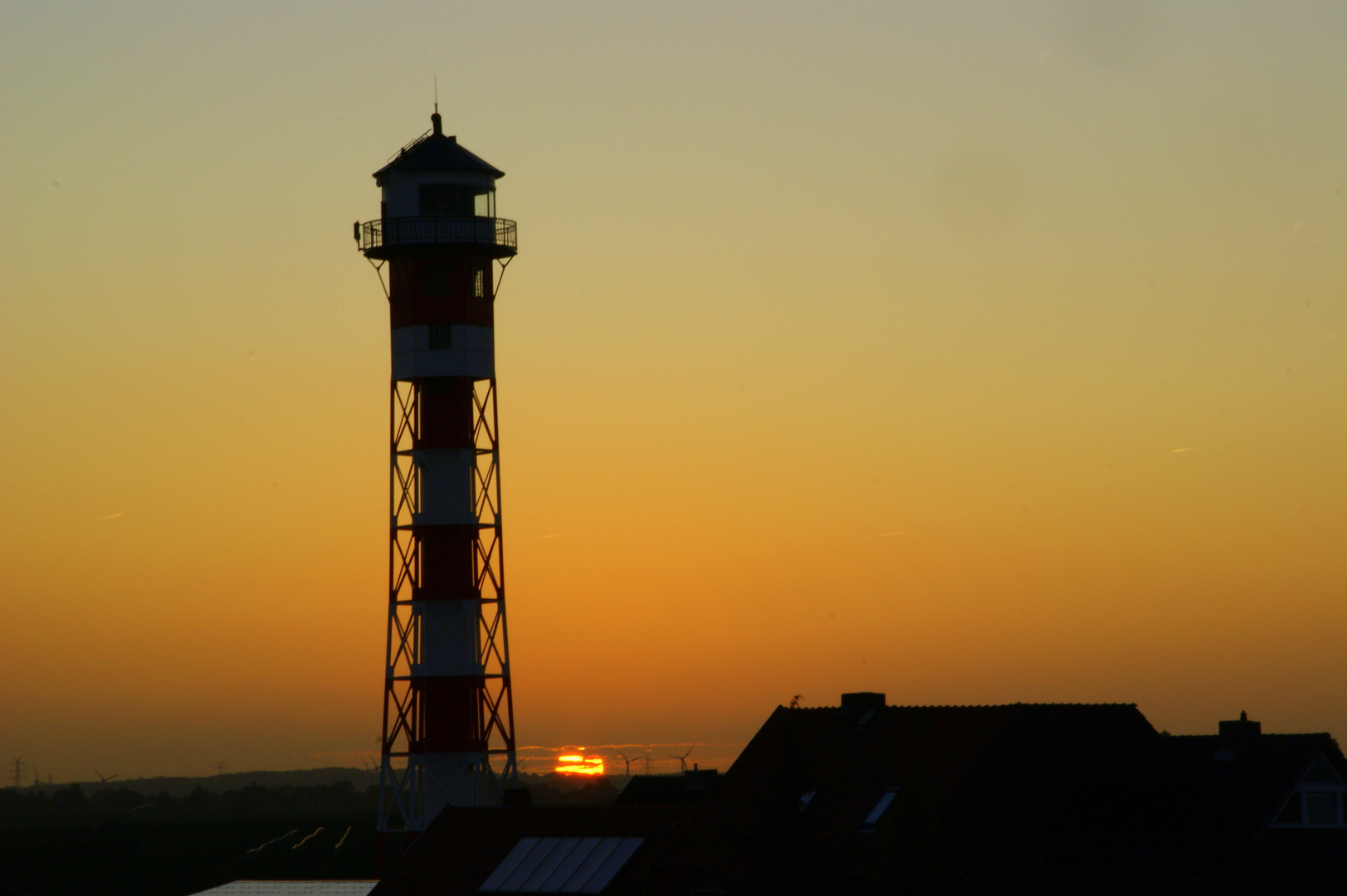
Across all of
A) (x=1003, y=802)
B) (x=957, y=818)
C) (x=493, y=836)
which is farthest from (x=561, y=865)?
(x=1003, y=802)

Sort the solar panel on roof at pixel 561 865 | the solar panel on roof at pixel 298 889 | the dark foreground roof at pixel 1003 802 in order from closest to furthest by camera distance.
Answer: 1. the dark foreground roof at pixel 1003 802
2. the solar panel on roof at pixel 561 865
3. the solar panel on roof at pixel 298 889

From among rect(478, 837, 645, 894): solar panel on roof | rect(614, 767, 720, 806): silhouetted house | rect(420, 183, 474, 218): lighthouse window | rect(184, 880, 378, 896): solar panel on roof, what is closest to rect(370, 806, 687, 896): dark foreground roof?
rect(478, 837, 645, 894): solar panel on roof

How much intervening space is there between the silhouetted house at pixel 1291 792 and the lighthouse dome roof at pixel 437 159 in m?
34.5

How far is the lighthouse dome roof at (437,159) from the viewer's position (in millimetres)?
77938

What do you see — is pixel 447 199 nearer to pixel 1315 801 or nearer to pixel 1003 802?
pixel 1003 802

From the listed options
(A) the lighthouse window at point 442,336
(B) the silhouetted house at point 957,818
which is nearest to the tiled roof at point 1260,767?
(B) the silhouetted house at point 957,818

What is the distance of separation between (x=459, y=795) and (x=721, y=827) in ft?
76.1

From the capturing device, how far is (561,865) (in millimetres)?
55656

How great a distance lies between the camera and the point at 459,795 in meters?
74.6

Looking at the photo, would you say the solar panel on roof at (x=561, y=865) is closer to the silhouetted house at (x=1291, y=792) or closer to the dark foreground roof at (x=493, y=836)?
the dark foreground roof at (x=493, y=836)

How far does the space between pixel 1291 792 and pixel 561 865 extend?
90.9 ft

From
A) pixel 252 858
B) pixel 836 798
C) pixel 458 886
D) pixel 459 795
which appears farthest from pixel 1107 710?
pixel 252 858

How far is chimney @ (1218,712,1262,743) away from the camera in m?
72.2

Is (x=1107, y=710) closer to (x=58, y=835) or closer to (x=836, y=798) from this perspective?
(x=836, y=798)
